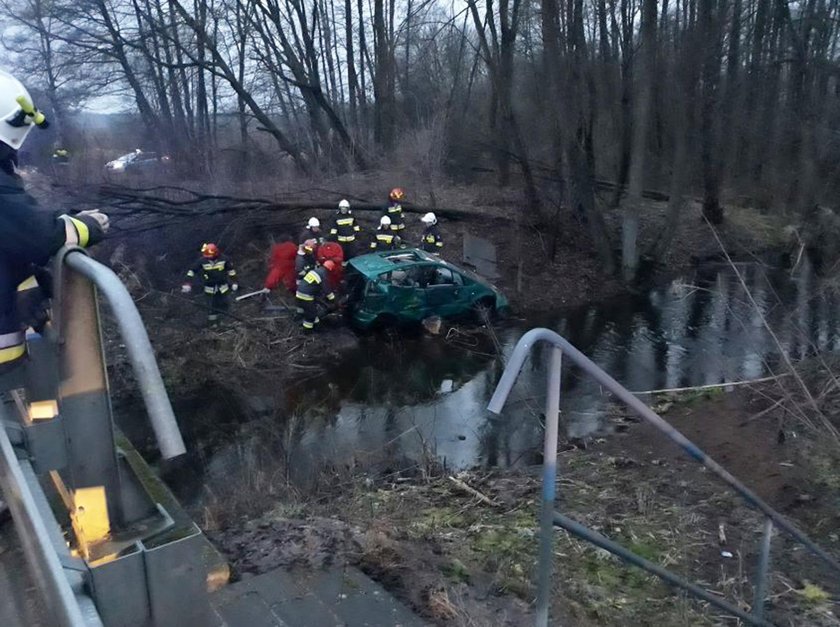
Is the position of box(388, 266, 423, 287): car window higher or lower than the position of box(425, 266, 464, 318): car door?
higher

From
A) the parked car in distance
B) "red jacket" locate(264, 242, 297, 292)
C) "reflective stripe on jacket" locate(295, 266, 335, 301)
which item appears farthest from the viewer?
the parked car in distance

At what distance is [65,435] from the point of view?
2.29 m

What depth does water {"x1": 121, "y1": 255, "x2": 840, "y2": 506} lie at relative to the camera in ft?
31.0

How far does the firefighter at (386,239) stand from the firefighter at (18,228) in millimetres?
13421

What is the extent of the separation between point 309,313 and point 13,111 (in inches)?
436

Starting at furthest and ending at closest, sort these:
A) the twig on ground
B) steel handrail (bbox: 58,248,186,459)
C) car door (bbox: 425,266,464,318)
Answer: car door (bbox: 425,266,464,318) < the twig on ground < steel handrail (bbox: 58,248,186,459)

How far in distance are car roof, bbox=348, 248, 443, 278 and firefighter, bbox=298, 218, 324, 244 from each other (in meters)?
1.90

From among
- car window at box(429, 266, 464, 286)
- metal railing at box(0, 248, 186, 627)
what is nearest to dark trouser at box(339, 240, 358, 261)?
car window at box(429, 266, 464, 286)

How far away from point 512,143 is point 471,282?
25.3 feet

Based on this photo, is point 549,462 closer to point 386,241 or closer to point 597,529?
point 597,529

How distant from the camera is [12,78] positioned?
2.64m

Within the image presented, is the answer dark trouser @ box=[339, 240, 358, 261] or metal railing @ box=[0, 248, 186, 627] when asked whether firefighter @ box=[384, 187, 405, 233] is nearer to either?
dark trouser @ box=[339, 240, 358, 261]

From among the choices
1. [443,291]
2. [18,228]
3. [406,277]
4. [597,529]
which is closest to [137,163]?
[406,277]

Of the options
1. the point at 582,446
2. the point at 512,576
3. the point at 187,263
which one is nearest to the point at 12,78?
the point at 512,576
